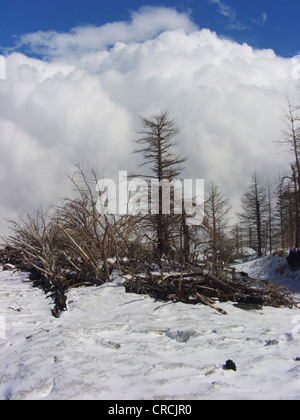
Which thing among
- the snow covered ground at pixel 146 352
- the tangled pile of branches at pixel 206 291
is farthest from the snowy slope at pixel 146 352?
the tangled pile of branches at pixel 206 291

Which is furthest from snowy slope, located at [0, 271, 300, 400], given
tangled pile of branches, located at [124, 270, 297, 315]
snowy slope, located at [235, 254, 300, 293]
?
snowy slope, located at [235, 254, 300, 293]

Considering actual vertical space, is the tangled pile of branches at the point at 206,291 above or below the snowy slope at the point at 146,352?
above

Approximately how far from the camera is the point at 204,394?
115 inches

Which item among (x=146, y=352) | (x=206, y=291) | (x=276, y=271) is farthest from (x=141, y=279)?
(x=276, y=271)

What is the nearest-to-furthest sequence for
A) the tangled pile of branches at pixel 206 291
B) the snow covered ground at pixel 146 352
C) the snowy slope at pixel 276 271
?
the snow covered ground at pixel 146 352, the tangled pile of branches at pixel 206 291, the snowy slope at pixel 276 271

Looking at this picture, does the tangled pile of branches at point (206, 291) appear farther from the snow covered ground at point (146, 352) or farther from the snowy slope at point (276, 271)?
the snowy slope at point (276, 271)

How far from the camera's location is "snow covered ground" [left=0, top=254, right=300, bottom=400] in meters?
3.07

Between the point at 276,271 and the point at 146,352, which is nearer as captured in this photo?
the point at 146,352

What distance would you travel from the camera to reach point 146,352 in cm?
414

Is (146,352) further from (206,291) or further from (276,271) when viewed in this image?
(276,271)

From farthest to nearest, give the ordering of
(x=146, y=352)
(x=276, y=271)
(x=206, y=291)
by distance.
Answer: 1. (x=276, y=271)
2. (x=206, y=291)
3. (x=146, y=352)

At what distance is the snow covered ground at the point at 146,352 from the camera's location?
10.1 ft
